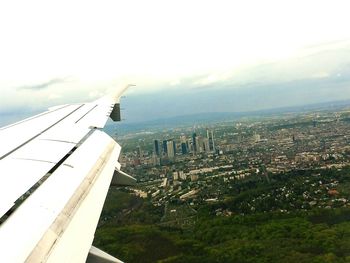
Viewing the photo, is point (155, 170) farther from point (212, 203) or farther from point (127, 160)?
point (212, 203)

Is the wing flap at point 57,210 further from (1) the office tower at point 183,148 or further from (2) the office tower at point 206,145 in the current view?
(2) the office tower at point 206,145

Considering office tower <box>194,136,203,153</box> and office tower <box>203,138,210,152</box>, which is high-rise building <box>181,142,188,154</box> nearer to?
office tower <box>194,136,203,153</box>

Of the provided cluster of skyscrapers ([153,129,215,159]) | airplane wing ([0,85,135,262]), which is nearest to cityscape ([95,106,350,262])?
cluster of skyscrapers ([153,129,215,159])

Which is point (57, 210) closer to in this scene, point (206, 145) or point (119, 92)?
point (119, 92)

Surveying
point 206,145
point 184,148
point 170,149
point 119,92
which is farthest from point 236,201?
point 206,145

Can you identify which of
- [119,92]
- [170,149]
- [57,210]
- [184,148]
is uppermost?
[119,92]

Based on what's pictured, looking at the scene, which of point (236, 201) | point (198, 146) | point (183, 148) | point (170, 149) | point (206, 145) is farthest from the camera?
point (206, 145)

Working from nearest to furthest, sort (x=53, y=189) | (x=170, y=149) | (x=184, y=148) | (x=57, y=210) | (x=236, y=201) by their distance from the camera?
1. (x=57, y=210)
2. (x=53, y=189)
3. (x=236, y=201)
4. (x=170, y=149)
5. (x=184, y=148)

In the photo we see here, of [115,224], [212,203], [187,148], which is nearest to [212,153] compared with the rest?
[187,148]

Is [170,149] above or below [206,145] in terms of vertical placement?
above
